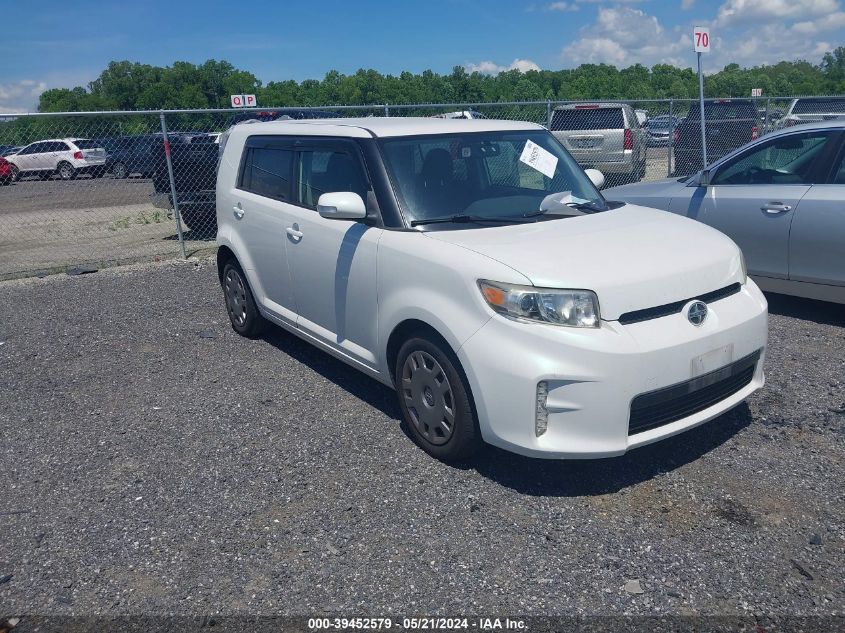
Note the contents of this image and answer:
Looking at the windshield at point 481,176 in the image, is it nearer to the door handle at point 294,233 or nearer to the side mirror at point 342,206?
the side mirror at point 342,206

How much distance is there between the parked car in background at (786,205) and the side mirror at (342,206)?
3766 mm

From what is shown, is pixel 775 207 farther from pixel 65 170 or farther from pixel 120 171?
pixel 65 170

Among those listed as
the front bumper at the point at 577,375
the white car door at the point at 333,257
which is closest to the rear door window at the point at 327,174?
the white car door at the point at 333,257

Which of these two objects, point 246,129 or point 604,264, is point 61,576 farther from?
point 246,129

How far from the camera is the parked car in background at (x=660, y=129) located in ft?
49.7

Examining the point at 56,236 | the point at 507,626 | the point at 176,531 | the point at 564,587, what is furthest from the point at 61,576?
the point at 56,236

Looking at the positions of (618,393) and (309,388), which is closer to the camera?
(618,393)

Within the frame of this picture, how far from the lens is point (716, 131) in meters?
15.0

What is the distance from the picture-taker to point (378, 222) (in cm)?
432

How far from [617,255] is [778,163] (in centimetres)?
356

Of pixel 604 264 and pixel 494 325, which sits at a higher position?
pixel 604 264

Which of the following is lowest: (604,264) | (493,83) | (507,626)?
(507,626)

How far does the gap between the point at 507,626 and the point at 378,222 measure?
2.36 meters

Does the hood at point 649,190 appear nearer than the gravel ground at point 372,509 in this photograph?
No
